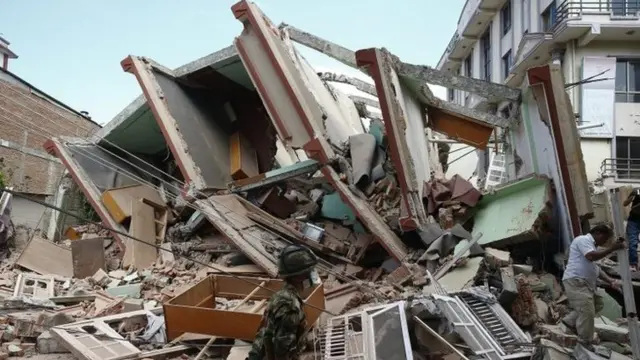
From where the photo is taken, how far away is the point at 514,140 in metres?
8.24

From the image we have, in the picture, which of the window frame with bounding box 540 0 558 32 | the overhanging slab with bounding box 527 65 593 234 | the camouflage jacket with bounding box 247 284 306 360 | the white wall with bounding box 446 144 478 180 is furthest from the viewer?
the window frame with bounding box 540 0 558 32

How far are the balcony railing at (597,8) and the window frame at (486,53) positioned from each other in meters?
6.30

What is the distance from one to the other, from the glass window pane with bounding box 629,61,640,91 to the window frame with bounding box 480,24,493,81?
712cm

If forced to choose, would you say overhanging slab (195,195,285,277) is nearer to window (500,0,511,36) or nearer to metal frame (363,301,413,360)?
metal frame (363,301,413,360)

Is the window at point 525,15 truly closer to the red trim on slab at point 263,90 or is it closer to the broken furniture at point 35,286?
the red trim on slab at point 263,90

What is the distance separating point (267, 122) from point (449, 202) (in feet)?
19.2

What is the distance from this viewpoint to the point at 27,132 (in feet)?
56.8

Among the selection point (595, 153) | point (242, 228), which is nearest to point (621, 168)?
point (595, 153)

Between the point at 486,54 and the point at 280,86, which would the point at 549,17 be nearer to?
the point at 486,54

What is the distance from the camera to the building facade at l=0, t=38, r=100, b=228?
16.5 metres

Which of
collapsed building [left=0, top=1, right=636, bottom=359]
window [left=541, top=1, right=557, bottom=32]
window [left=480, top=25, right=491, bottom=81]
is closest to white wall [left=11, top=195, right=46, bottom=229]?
collapsed building [left=0, top=1, right=636, bottom=359]

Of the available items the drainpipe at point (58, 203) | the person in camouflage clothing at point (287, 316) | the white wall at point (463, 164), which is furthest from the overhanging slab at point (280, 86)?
the white wall at point (463, 164)

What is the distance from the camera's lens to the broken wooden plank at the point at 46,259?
30.4ft

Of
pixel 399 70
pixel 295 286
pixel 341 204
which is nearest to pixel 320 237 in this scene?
pixel 341 204
